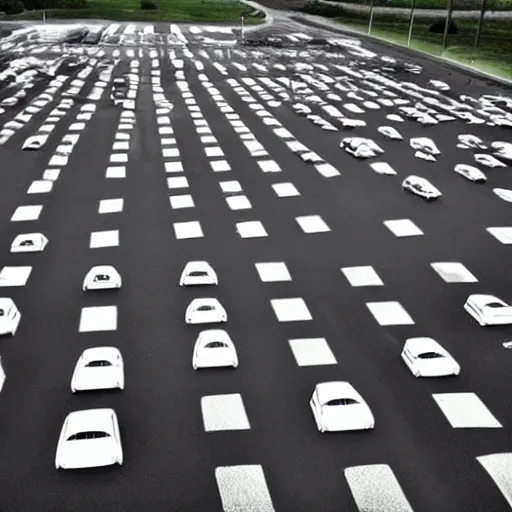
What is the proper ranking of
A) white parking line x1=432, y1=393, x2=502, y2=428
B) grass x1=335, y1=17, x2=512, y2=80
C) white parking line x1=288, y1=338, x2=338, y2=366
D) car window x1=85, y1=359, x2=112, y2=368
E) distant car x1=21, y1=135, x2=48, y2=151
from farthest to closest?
grass x1=335, y1=17, x2=512, y2=80 → distant car x1=21, y1=135, x2=48, y2=151 → white parking line x1=288, y1=338, x2=338, y2=366 → car window x1=85, y1=359, x2=112, y2=368 → white parking line x1=432, y1=393, x2=502, y2=428

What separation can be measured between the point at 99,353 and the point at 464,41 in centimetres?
11593

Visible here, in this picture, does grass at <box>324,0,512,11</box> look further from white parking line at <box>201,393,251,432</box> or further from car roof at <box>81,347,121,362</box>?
white parking line at <box>201,393,251,432</box>

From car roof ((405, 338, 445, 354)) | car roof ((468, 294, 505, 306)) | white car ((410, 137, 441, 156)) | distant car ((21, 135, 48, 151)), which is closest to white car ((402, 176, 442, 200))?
white car ((410, 137, 441, 156))

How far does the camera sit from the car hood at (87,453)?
795 inches

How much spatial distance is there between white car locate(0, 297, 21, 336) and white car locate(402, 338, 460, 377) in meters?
19.2

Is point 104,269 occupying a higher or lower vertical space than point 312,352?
higher

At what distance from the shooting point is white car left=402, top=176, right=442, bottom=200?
43.2 metres

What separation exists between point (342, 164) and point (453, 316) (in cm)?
2437

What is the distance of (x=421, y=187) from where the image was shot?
144 feet

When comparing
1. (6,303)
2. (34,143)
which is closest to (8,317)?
(6,303)

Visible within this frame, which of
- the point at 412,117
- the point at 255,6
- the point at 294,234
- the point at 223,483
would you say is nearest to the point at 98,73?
the point at 412,117

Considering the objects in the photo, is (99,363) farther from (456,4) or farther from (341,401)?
(456,4)

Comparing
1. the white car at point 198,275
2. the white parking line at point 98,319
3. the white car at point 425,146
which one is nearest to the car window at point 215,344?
the white parking line at point 98,319

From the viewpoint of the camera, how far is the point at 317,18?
156625 mm
